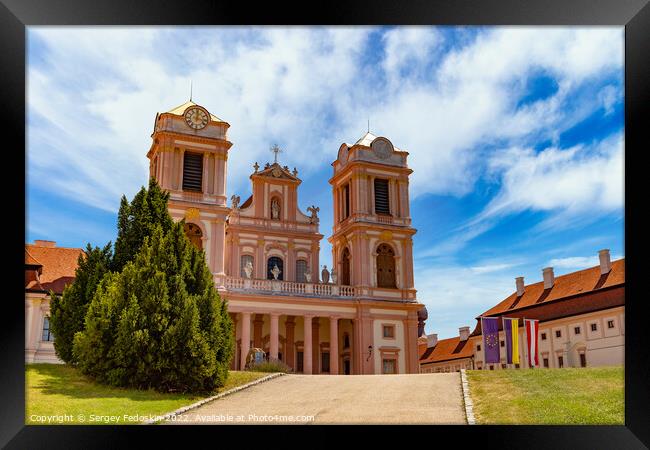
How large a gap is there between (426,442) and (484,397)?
4400mm

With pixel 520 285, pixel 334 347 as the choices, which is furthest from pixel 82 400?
pixel 520 285

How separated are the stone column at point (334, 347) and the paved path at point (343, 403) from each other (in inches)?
302

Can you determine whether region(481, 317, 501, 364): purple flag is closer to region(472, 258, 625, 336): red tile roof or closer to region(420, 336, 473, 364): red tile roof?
region(472, 258, 625, 336): red tile roof

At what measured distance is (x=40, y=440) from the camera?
12062mm

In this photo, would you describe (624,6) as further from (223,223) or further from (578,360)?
(578,360)

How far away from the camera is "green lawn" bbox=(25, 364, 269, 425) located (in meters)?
13.8

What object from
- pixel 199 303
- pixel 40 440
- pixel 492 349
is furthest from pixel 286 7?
pixel 492 349

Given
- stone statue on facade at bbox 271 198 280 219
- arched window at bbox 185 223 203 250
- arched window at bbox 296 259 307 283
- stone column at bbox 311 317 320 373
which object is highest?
stone statue on facade at bbox 271 198 280 219

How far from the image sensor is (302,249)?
30.9 metres

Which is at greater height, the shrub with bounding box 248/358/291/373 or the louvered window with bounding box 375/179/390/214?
the louvered window with bounding box 375/179/390/214

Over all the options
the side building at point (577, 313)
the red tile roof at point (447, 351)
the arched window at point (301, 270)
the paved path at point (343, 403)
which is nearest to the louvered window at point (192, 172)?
the arched window at point (301, 270)

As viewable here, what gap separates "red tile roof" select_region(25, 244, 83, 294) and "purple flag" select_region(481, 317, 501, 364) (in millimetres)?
14222

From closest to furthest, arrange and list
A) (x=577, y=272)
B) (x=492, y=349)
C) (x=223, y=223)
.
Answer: (x=492, y=349) < (x=223, y=223) < (x=577, y=272)

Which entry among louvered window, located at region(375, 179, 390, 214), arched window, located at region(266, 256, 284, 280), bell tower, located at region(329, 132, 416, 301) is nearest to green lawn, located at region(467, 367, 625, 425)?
bell tower, located at region(329, 132, 416, 301)
